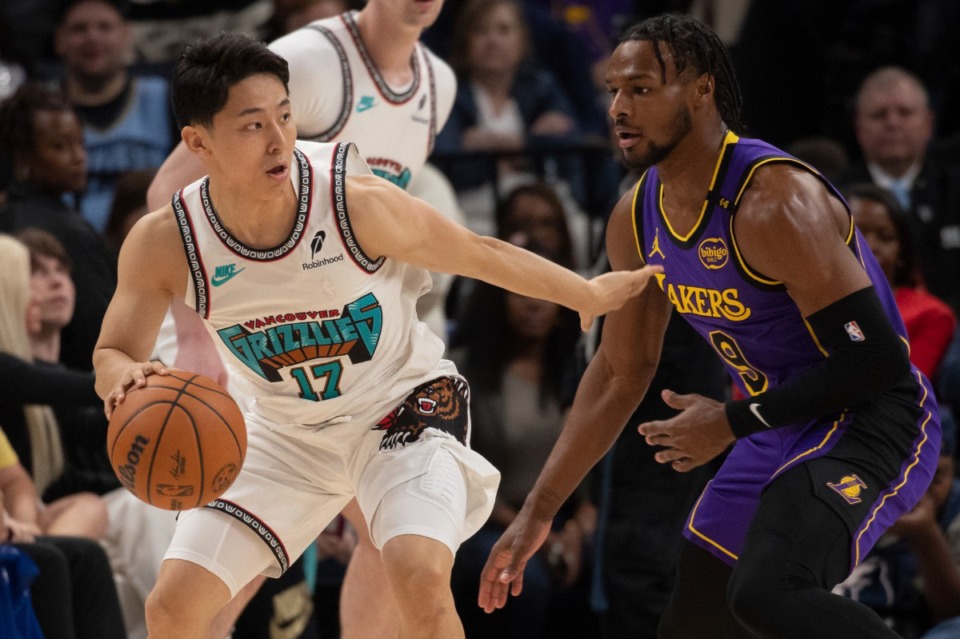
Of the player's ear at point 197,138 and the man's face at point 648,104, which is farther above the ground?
the man's face at point 648,104

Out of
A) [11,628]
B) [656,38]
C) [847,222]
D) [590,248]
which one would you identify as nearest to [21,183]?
[11,628]

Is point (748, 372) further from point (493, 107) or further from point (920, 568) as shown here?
point (493, 107)

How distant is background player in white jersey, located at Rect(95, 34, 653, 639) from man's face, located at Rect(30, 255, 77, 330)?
212cm

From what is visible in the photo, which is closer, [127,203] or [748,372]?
[748,372]

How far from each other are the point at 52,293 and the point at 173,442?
2.67 m

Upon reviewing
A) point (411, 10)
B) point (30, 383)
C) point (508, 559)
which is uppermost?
point (411, 10)

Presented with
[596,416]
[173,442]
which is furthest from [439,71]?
[173,442]

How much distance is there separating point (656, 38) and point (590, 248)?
12.5 ft

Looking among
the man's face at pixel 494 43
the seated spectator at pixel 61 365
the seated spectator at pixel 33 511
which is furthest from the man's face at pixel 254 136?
the man's face at pixel 494 43

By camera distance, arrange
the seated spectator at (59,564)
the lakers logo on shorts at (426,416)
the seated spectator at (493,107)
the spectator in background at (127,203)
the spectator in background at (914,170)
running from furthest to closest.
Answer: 1. the seated spectator at (493,107)
2. the spectator in background at (914,170)
3. the spectator in background at (127,203)
4. the seated spectator at (59,564)
5. the lakers logo on shorts at (426,416)

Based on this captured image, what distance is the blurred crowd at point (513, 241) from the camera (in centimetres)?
578

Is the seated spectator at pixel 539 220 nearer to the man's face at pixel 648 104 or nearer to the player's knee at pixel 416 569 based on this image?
the man's face at pixel 648 104

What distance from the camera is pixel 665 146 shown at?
4.15 m

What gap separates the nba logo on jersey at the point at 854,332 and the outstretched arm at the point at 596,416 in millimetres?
818
